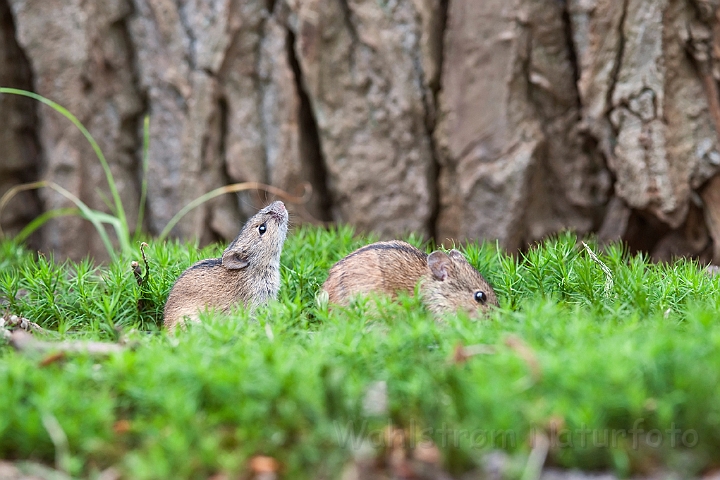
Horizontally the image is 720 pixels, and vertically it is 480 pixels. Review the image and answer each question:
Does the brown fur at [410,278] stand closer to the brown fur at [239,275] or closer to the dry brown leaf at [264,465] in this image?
the brown fur at [239,275]

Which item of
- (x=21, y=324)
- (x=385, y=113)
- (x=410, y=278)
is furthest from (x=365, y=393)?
(x=385, y=113)

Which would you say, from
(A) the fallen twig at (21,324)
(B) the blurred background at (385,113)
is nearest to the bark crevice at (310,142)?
(B) the blurred background at (385,113)

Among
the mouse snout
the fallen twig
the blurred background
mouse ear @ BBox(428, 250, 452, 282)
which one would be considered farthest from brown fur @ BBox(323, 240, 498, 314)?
the blurred background

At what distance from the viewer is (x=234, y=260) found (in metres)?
5.53

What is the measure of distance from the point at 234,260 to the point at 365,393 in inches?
101

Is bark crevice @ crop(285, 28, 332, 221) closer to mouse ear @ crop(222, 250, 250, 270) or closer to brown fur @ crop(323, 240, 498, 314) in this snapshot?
mouse ear @ crop(222, 250, 250, 270)

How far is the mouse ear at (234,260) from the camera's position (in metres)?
5.48

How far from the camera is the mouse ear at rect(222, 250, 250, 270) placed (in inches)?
216

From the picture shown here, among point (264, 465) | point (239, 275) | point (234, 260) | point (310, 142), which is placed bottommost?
point (239, 275)

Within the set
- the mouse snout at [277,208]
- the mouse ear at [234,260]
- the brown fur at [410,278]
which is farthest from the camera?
the mouse snout at [277,208]

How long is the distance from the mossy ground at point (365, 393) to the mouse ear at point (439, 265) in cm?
104

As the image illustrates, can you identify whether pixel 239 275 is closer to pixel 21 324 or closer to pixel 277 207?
pixel 277 207

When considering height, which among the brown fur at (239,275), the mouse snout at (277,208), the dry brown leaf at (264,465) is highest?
the dry brown leaf at (264,465)

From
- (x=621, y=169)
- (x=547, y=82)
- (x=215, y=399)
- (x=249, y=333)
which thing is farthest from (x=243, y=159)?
(x=215, y=399)
